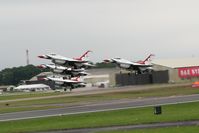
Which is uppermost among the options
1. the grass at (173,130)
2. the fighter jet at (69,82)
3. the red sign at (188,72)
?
the red sign at (188,72)

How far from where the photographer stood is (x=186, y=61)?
167625mm

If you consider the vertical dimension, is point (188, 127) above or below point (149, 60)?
below

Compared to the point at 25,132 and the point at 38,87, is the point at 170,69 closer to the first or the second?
the point at 38,87

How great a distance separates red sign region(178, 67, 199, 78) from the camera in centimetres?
15407

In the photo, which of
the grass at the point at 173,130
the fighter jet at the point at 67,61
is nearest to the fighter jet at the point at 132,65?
the fighter jet at the point at 67,61

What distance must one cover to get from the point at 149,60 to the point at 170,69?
1236 cm

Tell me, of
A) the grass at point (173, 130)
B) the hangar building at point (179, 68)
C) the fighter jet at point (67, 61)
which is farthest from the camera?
the hangar building at point (179, 68)

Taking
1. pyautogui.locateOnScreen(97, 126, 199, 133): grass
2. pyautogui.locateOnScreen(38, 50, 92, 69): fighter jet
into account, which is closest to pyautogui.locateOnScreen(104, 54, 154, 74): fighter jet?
pyautogui.locateOnScreen(38, 50, 92, 69): fighter jet

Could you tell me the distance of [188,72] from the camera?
15575 centimetres

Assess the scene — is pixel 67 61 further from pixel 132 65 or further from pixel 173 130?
pixel 173 130

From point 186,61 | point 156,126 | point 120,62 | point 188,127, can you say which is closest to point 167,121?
point 156,126

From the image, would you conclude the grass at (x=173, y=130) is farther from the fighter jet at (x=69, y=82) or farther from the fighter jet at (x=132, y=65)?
the fighter jet at (x=69, y=82)

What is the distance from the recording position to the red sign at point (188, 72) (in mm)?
154075

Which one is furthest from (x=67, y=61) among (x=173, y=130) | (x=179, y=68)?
(x=173, y=130)
